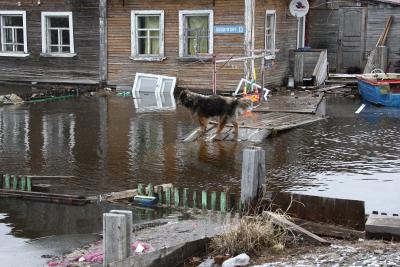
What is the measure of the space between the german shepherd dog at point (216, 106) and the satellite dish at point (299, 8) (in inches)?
374

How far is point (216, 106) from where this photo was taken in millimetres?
12664

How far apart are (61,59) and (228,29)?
6379mm

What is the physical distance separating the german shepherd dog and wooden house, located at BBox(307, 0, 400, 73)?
40.9 feet

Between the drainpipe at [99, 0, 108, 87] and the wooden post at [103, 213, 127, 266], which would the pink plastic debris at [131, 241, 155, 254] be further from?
the drainpipe at [99, 0, 108, 87]

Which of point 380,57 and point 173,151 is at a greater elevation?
point 380,57

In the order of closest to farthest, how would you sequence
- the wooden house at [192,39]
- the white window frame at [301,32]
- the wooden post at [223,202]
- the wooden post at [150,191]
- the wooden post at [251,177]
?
the wooden post at [251,177]
the wooden post at [223,202]
the wooden post at [150,191]
the wooden house at [192,39]
the white window frame at [301,32]

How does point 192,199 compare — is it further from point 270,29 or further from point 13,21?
point 13,21

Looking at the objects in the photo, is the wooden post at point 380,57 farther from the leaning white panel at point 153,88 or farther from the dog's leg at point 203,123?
the dog's leg at point 203,123

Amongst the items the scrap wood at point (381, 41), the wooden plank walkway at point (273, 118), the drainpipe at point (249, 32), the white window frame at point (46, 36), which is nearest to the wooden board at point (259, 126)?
the wooden plank walkway at point (273, 118)

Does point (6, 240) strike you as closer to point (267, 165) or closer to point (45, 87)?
point (267, 165)

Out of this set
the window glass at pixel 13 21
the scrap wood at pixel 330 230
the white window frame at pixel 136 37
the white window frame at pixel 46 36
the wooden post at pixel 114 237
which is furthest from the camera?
the window glass at pixel 13 21

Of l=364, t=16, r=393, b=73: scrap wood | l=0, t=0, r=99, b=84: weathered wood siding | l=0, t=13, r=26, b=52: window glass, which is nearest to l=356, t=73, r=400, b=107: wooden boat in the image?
l=364, t=16, r=393, b=73: scrap wood

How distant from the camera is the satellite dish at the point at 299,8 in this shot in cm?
2133

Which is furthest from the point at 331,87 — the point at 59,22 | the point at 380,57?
the point at 59,22
